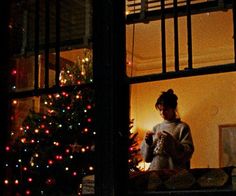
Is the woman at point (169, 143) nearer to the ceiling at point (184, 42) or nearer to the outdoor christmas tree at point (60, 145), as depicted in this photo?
the outdoor christmas tree at point (60, 145)

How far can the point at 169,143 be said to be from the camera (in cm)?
476

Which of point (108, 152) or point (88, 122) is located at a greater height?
point (88, 122)

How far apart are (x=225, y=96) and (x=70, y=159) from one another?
372 centimetres

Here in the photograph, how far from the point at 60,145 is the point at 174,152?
450cm

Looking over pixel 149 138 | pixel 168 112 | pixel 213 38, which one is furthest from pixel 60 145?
pixel 149 138

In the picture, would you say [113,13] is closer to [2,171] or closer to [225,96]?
[2,171]

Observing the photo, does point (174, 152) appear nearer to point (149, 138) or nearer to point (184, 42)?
point (149, 138)

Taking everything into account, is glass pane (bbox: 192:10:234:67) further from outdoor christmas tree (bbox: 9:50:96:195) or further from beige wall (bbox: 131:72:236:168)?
outdoor christmas tree (bbox: 9:50:96:195)

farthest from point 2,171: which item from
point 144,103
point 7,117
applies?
point 144,103

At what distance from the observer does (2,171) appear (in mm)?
3439

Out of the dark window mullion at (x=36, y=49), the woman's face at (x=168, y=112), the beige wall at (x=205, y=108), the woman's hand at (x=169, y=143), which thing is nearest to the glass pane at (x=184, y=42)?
the beige wall at (x=205, y=108)

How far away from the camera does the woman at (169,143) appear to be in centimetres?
476

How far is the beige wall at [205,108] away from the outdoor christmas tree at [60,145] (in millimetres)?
2912

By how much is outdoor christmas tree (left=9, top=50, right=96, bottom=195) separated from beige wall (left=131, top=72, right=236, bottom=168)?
9.55 ft
